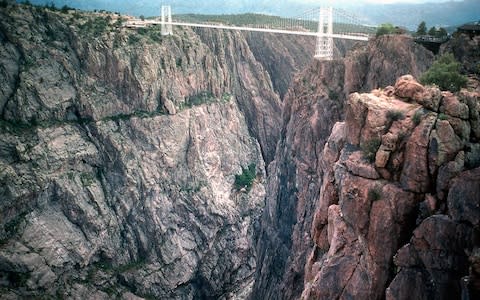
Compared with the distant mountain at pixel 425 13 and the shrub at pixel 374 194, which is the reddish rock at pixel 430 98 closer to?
the shrub at pixel 374 194

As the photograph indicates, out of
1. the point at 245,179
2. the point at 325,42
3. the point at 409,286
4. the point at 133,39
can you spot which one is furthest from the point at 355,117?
the point at 245,179

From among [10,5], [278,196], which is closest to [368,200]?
[278,196]

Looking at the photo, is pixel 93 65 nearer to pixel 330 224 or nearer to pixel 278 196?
pixel 278 196

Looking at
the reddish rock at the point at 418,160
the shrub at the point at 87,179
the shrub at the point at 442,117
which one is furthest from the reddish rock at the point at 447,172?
the shrub at the point at 87,179

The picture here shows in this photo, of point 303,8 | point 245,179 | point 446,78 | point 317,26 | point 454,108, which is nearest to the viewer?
point 454,108

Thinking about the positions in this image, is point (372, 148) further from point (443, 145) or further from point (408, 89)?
point (408, 89)

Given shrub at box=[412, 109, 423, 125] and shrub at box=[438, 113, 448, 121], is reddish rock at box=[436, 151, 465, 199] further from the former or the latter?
shrub at box=[412, 109, 423, 125]
